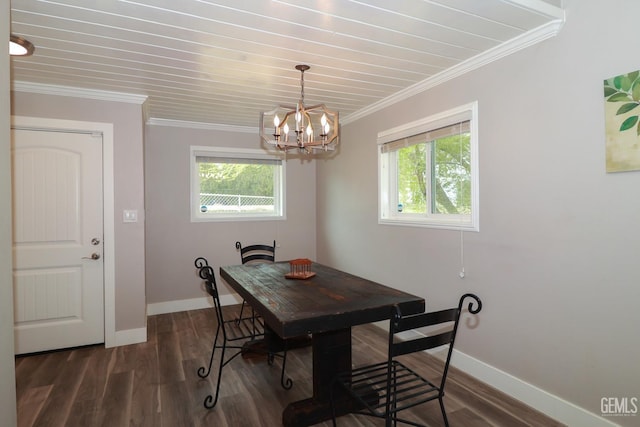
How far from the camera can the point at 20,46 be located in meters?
2.17

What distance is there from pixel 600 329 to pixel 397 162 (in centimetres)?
218

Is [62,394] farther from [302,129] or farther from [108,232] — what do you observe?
[302,129]

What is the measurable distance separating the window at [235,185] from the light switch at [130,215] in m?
1.03

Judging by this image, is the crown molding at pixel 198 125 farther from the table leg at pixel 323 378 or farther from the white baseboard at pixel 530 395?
the white baseboard at pixel 530 395

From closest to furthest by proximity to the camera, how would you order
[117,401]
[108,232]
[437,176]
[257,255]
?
1. [117,401]
2. [437,176]
3. [108,232]
4. [257,255]

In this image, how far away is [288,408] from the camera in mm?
2057

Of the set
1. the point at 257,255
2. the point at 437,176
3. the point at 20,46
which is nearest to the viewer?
the point at 20,46

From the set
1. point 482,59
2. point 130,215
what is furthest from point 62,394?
point 482,59

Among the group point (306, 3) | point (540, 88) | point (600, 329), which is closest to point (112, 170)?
point (306, 3)

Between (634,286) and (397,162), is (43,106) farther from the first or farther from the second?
(634,286)

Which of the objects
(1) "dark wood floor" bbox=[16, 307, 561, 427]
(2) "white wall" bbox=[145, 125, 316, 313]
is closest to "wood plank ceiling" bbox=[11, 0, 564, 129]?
(2) "white wall" bbox=[145, 125, 316, 313]

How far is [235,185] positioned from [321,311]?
3.25 metres

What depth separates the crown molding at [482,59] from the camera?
204 centimetres

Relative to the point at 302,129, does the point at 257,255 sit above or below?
below
